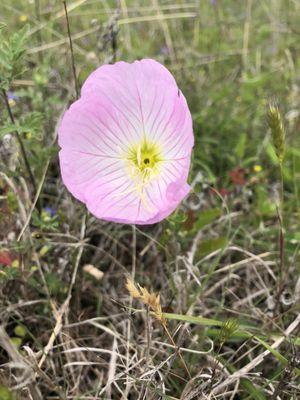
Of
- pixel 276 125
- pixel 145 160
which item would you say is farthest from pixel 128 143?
pixel 276 125

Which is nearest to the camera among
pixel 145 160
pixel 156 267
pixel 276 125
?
pixel 276 125

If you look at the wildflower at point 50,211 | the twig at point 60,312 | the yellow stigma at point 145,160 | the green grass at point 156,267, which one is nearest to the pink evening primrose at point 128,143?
the yellow stigma at point 145,160

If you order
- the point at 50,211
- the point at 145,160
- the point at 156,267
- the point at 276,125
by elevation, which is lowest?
the point at 156,267

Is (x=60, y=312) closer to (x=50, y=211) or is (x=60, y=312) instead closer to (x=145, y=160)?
(x=50, y=211)

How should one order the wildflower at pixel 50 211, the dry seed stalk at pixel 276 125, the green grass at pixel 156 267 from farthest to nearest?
the wildflower at pixel 50 211 < the green grass at pixel 156 267 < the dry seed stalk at pixel 276 125

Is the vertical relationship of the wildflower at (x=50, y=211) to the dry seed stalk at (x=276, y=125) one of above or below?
below

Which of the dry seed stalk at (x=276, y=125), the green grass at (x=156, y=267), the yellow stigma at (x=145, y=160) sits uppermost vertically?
the dry seed stalk at (x=276, y=125)

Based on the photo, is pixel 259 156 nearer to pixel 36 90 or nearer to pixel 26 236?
pixel 36 90

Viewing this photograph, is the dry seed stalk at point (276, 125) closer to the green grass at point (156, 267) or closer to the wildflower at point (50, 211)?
the green grass at point (156, 267)

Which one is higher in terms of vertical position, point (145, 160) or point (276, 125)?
point (276, 125)

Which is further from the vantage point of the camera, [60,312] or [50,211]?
[50,211]

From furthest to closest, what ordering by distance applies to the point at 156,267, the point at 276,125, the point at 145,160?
the point at 156,267
the point at 145,160
the point at 276,125
